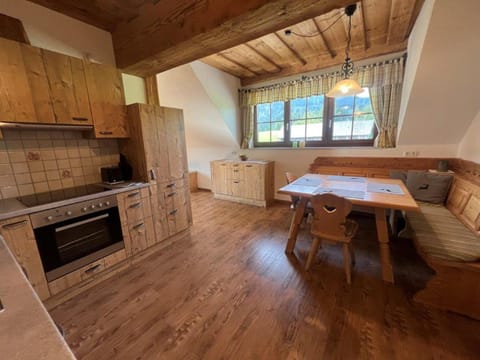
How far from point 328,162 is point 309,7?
99.1 inches

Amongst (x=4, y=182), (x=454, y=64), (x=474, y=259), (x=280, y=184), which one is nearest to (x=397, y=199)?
(x=474, y=259)

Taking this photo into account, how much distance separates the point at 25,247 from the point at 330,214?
2473 millimetres

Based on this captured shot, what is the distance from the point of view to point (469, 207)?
6.70 feet

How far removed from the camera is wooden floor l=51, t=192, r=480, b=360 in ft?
4.42

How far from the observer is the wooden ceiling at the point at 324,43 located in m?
2.16

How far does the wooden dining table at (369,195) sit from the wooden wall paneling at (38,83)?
2.23m

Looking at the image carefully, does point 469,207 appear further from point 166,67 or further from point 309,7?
point 166,67

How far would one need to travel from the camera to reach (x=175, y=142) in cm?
264

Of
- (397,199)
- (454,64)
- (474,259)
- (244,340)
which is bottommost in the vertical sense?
(244,340)

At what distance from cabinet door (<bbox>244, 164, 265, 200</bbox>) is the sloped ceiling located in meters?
2.15

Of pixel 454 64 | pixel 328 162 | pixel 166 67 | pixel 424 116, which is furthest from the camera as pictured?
pixel 328 162

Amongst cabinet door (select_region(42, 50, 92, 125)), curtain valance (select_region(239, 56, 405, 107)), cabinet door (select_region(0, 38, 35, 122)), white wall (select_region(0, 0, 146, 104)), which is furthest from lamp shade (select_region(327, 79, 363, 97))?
cabinet door (select_region(0, 38, 35, 122))

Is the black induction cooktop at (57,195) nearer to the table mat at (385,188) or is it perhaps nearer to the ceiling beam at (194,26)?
the ceiling beam at (194,26)

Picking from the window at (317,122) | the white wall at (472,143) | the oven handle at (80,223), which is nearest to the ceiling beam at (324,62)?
the window at (317,122)
